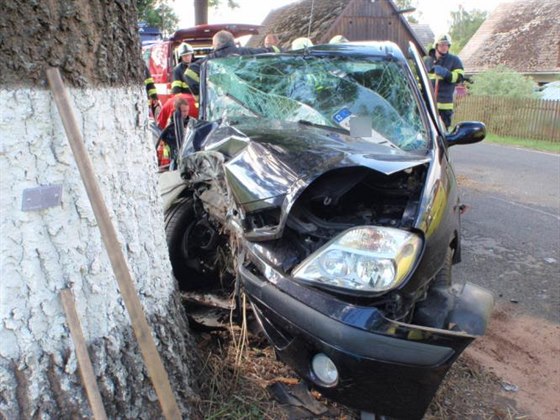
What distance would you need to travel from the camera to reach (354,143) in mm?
2773

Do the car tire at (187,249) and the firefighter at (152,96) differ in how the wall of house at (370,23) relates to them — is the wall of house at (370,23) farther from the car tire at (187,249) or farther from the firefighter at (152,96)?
the car tire at (187,249)

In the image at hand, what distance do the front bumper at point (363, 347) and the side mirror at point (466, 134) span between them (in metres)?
1.42

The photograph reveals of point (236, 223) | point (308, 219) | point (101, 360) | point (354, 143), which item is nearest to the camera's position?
point (101, 360)

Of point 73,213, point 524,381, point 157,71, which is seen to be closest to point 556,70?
point 157,71

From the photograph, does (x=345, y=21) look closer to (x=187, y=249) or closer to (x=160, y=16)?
(x=160, y=16)

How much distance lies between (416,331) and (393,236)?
0.39 m

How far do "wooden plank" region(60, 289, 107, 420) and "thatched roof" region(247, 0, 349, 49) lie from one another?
1749 cm

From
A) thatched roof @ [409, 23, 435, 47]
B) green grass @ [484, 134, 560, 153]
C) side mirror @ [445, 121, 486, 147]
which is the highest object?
thatched roof @ [409, 23, 435, 47]

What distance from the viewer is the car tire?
320 cm

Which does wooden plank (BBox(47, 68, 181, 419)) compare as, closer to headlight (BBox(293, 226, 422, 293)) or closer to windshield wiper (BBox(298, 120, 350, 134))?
headlight (BBox(293, 226, 422, 293))

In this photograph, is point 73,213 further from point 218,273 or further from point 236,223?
point 218,273

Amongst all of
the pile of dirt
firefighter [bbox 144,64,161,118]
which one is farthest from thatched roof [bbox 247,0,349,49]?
the pile of dirt

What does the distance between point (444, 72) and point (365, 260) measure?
6333mm

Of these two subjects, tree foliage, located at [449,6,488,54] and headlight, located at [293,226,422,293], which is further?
tree foliage, located at [449,6,488,54]
